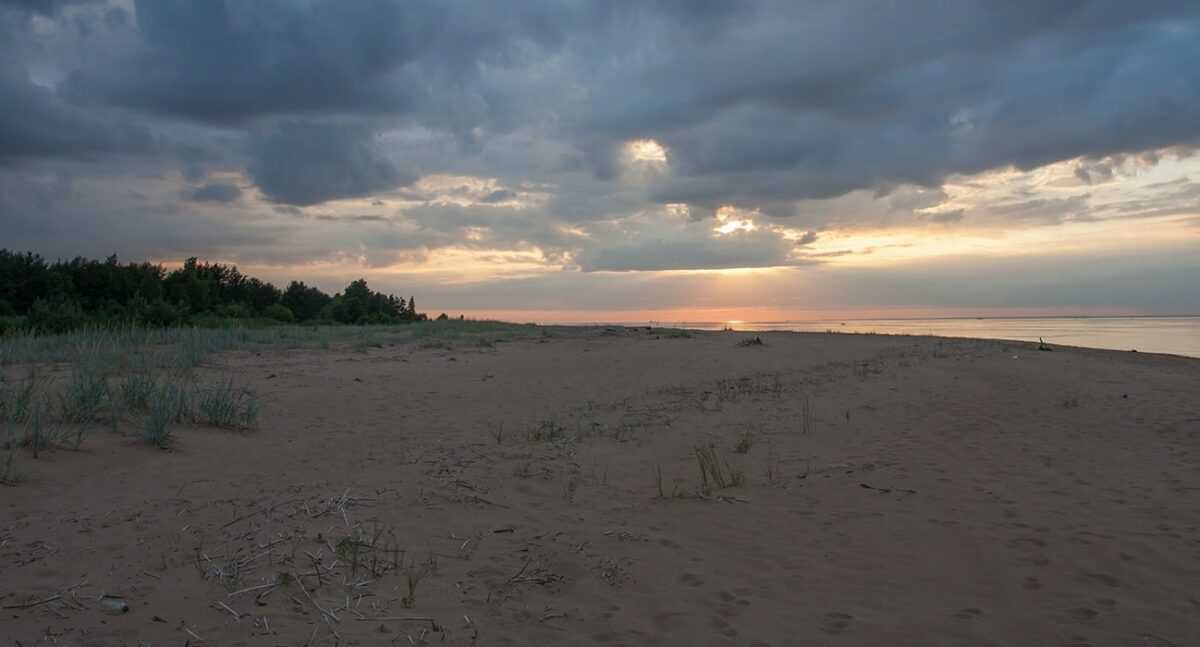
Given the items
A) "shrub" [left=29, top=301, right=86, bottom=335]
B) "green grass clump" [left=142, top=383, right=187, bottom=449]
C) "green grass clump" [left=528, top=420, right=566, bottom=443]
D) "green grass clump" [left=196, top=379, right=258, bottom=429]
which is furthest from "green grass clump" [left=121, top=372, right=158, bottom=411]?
"shrub" [left=29, top=301, right=86, bottom=335]

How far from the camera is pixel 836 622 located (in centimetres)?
392

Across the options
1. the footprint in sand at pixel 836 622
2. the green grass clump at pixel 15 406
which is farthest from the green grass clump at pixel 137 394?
the footprint in sand at pixel 836 622

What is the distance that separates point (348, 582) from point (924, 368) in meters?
14.7

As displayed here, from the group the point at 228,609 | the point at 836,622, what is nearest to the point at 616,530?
the point at 836,622

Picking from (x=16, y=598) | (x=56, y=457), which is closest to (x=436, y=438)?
(x=56, y=457)

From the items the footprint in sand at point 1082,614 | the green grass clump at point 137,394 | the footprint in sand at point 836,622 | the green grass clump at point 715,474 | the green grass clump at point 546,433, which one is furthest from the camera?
the green grass clump at point 546,433

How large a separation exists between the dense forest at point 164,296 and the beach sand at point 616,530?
2229 cm

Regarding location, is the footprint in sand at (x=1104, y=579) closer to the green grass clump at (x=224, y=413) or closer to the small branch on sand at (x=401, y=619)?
the small branch on sand at (x=401, y=619)

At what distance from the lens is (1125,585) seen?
439 centimetres

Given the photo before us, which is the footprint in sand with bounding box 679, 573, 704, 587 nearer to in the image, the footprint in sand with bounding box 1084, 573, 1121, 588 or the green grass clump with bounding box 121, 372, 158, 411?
the footprint in sand with bounding box 1084, 573, 1121, 588

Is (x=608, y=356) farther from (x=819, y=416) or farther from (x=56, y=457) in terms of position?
(x=56, y=457)

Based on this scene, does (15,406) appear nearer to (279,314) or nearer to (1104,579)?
(1104,579)

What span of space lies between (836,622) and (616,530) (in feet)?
6.28

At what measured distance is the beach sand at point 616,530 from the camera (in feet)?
12.6
